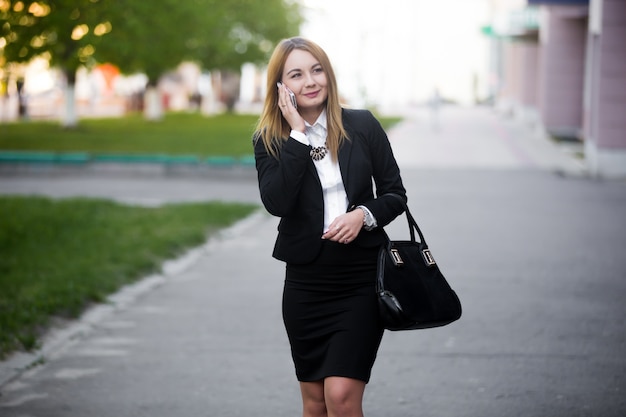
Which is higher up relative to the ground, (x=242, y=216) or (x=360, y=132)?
(x=360, y=132)

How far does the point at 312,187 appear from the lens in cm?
400

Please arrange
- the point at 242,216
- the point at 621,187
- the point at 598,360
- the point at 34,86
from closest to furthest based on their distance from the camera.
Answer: the point at 598,360 → the point at 242,216 → the point at 621,187 → the point at 34,86

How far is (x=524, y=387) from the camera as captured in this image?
20.5 feet

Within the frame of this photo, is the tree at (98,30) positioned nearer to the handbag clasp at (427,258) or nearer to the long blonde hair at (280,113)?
the long blonde hair at (280,113)

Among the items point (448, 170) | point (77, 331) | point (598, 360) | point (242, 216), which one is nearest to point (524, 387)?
point (598, 360)

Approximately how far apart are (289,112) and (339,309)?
748mm

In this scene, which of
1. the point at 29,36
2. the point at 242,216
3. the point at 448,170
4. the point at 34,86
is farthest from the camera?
the point at 34,86

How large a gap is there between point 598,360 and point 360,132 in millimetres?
3474

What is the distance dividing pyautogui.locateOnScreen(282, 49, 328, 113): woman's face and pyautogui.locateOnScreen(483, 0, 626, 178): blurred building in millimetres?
18296

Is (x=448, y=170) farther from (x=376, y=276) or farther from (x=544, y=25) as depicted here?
(x=376, y=276)

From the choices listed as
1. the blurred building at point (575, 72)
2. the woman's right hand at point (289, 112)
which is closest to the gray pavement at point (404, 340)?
the woman's right hand at point (289, 112)

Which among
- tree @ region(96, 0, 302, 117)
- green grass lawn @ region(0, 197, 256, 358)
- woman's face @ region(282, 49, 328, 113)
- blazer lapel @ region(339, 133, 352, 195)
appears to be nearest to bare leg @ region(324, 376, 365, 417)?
blazer lapel @ region(339, 133, 352, 195)

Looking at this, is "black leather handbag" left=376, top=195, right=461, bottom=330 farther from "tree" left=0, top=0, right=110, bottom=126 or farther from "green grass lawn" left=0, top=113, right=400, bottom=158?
"tree" left=0, top=0, right=110, bottom=126

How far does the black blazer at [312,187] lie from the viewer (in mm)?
3938
